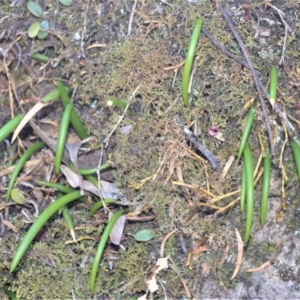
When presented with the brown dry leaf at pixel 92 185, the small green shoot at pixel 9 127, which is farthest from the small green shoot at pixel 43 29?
the brown dry leaf at pixel 92 185

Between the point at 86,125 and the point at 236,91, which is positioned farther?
the point at 86,125

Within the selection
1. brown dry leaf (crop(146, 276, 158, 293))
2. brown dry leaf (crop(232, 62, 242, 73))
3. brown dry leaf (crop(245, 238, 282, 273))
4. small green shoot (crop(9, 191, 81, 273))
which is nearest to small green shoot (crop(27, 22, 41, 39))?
small green shoot (crop(9, 191, 81, 273))

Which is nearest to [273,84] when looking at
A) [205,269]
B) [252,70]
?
[252,70]

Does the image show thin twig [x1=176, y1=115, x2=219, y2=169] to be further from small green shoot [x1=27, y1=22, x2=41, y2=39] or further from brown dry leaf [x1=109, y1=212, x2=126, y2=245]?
small green shoot [x1=27, y1=22, x2=41, y2=39]

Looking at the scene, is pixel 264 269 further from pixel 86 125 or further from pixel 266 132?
pixel 86 125

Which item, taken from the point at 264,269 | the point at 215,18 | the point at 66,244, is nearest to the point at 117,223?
the point at 66,244

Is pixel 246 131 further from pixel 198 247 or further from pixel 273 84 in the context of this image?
pixel 198 247

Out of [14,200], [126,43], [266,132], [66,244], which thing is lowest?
[66,244]

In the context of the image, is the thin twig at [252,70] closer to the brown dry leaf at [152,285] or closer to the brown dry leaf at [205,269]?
the brown dry leaf at [205,269]
